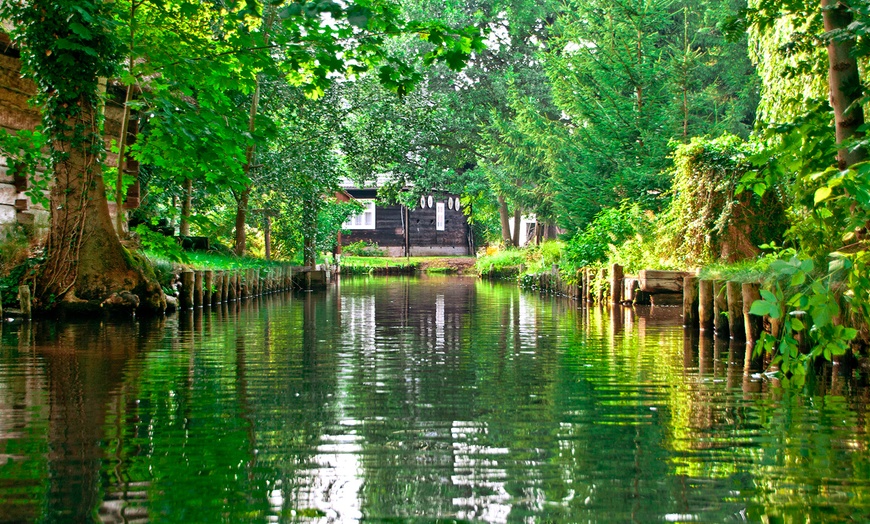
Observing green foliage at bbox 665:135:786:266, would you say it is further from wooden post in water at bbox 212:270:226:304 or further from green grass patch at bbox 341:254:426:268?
green grass patch at bbox 341:254:426:268

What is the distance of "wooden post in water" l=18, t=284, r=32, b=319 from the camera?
42.8 ft

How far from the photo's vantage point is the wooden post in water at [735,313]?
10.4 meters

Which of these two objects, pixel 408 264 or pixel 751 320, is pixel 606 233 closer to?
pixel 751 320

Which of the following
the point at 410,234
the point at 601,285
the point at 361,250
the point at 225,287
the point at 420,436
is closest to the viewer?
the point at 420,436

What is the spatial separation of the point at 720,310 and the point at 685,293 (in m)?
1.59

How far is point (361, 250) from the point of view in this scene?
52.7m

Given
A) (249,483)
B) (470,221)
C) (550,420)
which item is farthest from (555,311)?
(470,221)

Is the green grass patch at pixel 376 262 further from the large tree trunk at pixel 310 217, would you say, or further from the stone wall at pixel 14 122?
the stone wall at pixel 14 122

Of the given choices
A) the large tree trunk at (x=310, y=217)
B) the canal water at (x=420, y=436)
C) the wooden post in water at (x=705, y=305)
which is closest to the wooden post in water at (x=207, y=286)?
the canal water at (x=420, y=436)

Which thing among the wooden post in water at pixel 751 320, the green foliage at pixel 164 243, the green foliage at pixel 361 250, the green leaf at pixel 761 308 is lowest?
the wooden post in water at pixel 751 320

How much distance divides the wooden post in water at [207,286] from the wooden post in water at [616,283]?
827 cm

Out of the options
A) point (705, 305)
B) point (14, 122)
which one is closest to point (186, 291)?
point (14, 122)

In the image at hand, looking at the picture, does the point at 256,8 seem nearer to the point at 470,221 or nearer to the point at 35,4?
the point at 35,4

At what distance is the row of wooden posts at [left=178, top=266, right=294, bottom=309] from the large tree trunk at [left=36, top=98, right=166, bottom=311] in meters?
2.67
